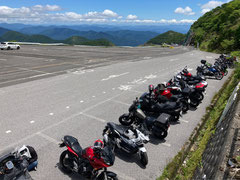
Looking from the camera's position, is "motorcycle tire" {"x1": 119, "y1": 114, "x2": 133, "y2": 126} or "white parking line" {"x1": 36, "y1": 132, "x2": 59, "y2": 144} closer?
"white parking line" {"x1": 36, "y1": 132, "x2": 59, "y2": 144}

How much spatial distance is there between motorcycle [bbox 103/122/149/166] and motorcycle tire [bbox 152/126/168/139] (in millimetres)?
992

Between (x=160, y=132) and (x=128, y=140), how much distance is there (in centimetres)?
165

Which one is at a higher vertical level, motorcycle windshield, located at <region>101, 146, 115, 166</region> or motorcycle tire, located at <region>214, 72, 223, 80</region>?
motorcycle tire, located at <region>214, 72, 223, 80</region>

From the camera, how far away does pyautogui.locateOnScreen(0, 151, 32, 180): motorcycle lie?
3.91 m

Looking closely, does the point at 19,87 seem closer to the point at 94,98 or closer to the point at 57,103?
the point at 57,103

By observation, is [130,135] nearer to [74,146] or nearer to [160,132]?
[160,132]

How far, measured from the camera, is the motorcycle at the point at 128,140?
5.80 metres

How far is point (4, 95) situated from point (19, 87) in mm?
1804

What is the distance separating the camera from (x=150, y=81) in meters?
16.1

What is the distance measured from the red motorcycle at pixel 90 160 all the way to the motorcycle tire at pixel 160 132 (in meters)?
2.70

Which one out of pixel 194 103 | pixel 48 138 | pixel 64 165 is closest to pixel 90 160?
pixel 64 165

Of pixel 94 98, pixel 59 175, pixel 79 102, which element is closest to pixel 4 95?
pixel 79 102

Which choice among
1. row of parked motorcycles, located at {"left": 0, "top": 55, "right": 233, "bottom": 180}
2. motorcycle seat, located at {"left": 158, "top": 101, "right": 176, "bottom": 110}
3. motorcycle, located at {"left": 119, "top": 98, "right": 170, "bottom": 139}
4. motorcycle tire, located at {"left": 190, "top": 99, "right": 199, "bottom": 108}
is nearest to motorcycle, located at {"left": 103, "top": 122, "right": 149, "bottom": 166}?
row of parked motorcycles, located at {"left": 0, "top": 55, "right": 233, "bottom": 180}

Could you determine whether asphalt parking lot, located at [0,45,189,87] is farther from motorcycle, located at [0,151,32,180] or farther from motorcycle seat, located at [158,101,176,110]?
motorcycle seat, located at [158,101,176,110]
